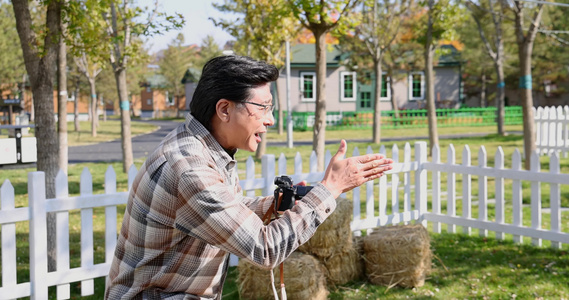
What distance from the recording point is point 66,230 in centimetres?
506

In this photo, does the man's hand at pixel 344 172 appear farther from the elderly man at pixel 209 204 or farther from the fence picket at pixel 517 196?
the fence picket at pixel 517 196

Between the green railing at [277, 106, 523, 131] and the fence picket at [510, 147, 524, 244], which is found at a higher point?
the green railing at [277, 106, 523, 131]

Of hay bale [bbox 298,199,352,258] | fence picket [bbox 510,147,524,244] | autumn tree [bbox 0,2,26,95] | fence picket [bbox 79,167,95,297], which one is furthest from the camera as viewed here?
autumn tree [bbox 0,2,26,95]

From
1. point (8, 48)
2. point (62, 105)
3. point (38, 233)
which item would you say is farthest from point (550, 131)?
point (8, 48)

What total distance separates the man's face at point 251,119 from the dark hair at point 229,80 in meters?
0.03

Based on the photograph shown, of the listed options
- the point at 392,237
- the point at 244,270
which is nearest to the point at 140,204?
the point at 244,270

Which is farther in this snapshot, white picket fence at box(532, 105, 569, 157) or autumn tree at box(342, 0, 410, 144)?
autumn tree at box(342, 0, 410, 144)

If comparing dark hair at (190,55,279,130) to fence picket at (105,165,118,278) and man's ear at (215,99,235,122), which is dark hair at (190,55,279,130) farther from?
fence picket at (105,165,118,278)

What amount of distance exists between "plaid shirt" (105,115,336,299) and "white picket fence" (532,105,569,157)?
1545 cm

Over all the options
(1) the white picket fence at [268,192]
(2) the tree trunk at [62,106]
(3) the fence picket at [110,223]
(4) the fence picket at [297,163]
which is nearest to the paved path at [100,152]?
(2) the tree trunk at [62,106]

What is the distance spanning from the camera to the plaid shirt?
1858 millimetres

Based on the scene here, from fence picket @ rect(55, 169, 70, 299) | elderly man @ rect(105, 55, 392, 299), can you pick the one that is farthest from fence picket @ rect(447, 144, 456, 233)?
elderly man @ rect(105, 55, 392, 299)

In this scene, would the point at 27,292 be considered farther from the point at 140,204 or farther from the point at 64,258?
the point at 140,204

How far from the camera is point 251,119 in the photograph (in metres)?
2.02
